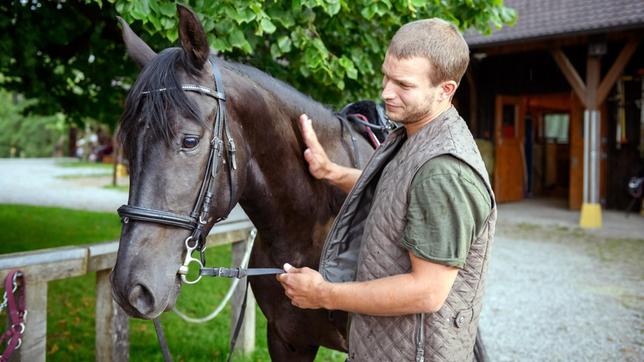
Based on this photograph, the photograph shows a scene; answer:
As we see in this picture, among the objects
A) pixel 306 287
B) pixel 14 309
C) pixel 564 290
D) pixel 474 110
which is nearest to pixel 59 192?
pixel 474 110

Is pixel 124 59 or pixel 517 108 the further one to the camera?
pixel 517 108

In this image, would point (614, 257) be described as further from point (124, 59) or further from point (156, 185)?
point (156, 185)

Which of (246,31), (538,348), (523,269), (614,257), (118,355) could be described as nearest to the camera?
(118,355)

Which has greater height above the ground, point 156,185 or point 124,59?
point 124,59

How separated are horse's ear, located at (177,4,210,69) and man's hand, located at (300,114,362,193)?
60 centimetres

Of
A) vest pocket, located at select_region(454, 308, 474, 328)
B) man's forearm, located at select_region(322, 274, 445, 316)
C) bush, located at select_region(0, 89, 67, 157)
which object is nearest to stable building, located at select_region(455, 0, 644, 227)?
vest pocket, located at select_region(454, 308, 474, 328)

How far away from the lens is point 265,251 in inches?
89.6

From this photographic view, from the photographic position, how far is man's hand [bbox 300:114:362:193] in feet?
7.07

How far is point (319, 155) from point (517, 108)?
13.1m

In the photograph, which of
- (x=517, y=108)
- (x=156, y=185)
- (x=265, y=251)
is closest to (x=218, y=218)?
(x=156, y=185)

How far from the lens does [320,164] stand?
7.07 feet

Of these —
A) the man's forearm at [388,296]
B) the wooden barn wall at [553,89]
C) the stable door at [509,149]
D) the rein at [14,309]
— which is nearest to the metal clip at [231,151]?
the man's forearm at [388,296]

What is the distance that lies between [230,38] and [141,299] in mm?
1902

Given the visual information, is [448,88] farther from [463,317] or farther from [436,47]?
[463,317]
